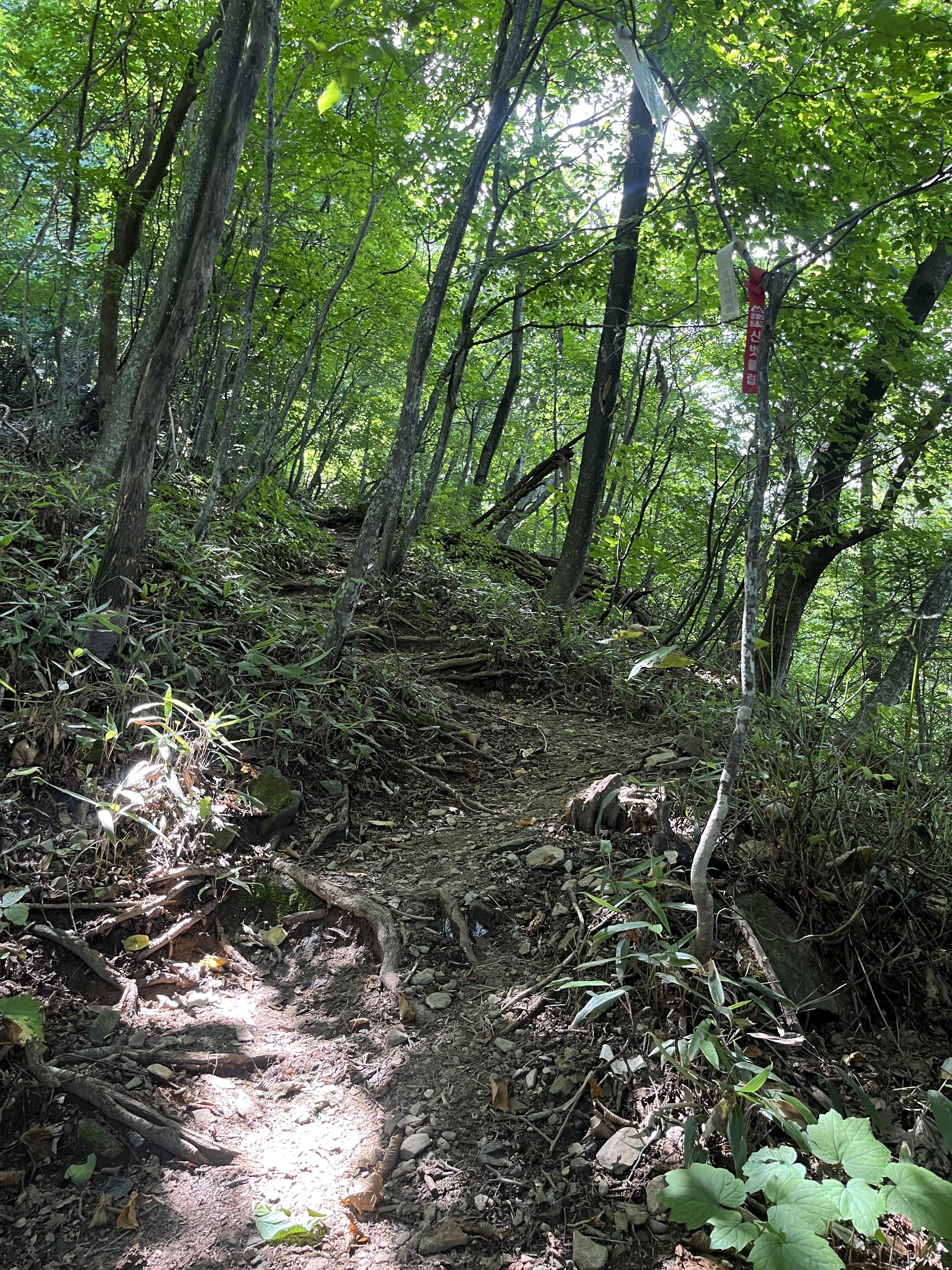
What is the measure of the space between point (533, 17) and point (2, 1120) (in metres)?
7.42

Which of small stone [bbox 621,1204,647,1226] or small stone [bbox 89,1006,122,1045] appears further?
small stone [bbox 89,1006,122,1045]

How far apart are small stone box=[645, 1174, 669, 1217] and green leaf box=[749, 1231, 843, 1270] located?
0.37 metres

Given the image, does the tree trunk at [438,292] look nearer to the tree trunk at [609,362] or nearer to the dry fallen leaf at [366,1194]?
the tree trunk at [609,362]

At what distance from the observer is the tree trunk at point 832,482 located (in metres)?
6.01

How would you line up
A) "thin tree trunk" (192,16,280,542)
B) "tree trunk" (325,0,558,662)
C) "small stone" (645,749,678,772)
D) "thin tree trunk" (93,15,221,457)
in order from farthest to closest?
"thin tree trunk" (93,15,221,457) < "thin tree trunk" (192,16,280,542) < "tree trunk" (325,0,558,662) < "small stone" (645,749,678,772)

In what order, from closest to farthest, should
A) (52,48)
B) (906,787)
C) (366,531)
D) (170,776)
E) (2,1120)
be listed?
1. (2,1120)
2. (906,787)
3. (170,776)
4. (366,531)
5. (52,48)

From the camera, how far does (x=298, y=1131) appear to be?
2.21 meters

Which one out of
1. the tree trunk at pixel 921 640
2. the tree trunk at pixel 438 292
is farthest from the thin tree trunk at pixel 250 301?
the tree trunk at pixel 921 640

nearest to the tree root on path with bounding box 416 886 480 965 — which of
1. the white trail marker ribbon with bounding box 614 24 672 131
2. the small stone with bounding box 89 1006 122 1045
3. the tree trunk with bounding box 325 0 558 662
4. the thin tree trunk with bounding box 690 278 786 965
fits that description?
the thin tree trunk with bounding box 690 278 786 965

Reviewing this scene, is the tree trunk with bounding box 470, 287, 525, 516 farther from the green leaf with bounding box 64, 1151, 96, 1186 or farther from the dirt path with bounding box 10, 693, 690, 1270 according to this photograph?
the green leaf with bounding box 64, 1151, 96, 1186

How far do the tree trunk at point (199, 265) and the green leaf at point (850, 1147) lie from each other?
3.98m

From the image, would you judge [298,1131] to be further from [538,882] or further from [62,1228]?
[538,882]

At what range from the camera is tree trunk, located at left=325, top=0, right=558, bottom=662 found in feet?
16.2

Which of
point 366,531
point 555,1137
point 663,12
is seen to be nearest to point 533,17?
point 663,12
